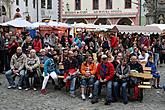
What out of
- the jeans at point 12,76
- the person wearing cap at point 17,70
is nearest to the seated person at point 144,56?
the person wearing cap at point 17,70

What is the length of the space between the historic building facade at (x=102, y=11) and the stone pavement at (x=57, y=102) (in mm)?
33910

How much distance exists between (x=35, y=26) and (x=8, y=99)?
14.6 m

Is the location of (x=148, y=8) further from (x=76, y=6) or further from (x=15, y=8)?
(x=15, y=8)

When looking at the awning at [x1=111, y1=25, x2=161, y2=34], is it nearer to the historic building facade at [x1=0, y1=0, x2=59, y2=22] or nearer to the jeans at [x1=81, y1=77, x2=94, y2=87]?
the jeans at [x1=81, y1=77, x2=94, y2=87]

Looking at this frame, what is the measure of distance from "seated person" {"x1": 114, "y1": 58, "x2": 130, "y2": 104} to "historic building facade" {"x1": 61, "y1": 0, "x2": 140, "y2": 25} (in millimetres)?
34117

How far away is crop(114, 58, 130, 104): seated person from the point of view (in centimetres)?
1120

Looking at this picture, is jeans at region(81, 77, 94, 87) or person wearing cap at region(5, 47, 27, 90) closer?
jeans at region(81, 77, 94, 87)

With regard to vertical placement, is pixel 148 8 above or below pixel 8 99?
above

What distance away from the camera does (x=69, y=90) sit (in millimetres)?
12734

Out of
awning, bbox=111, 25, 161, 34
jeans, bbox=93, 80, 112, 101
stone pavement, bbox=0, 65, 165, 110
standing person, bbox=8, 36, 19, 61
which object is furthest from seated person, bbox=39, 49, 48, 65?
awning, bbox=111, 25, 161, 34

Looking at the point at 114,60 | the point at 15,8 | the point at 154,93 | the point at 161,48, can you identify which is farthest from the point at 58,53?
the point at 15,8

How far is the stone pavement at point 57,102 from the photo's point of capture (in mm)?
10523

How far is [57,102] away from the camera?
440 inches

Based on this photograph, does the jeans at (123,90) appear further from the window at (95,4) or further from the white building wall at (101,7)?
the window at (95,4)
